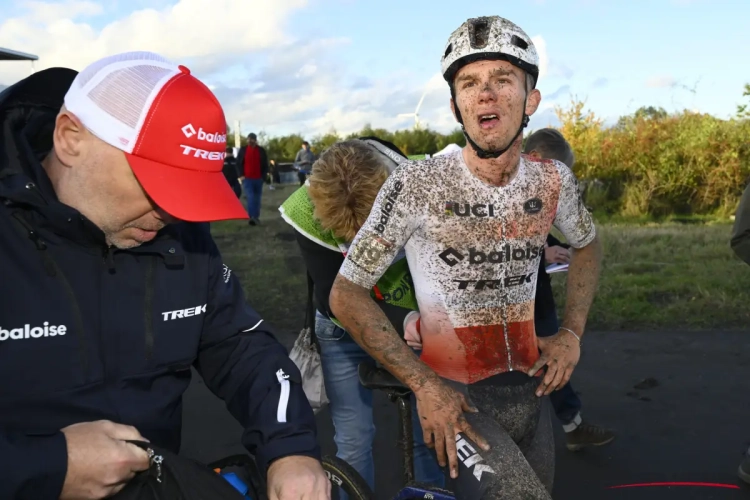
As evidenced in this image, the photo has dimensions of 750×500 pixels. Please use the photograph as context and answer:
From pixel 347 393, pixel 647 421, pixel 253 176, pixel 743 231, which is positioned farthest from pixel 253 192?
pixel 743 231

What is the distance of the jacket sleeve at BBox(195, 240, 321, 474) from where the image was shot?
2.05 meters

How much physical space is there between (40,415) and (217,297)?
597mm

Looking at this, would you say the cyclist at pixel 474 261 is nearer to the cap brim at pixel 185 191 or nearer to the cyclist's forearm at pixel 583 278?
the cyclist's forearm at pixel 583 278

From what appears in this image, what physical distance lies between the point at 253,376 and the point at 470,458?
0.86 metres

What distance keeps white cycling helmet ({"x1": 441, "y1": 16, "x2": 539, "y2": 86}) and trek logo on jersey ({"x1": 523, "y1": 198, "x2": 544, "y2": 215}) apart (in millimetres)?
503

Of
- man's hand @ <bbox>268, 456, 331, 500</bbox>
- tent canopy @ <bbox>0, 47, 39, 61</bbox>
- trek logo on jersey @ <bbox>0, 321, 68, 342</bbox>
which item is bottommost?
man's hand @ <bbox>268, 456, 331, 500</bbox>

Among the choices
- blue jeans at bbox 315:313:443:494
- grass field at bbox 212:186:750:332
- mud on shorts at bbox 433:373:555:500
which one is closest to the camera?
mud on shorts at bbox 433:373:555:500

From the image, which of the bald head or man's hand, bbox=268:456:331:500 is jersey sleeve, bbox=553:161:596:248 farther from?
the bald head

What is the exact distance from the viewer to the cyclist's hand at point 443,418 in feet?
8.54

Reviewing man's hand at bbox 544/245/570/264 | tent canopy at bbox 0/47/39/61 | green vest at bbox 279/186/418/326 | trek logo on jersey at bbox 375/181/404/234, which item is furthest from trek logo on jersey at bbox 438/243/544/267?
tent canopy at bbox 0/47/39/61

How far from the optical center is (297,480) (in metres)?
1.95

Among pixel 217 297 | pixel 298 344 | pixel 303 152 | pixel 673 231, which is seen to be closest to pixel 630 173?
pixel 673 231

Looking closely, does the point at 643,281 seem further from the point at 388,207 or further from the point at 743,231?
the point at 388,207

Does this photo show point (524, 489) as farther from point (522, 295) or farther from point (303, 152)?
point (303, 152)
